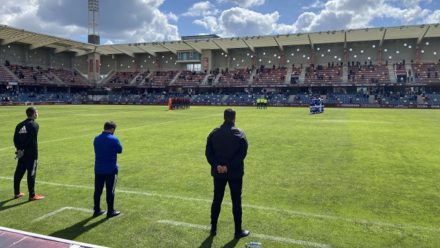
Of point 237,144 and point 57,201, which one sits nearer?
point 237,144

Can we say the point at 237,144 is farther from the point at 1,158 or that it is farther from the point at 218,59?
the point at 218,59

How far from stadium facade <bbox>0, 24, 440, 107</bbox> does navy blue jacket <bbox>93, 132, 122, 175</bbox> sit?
2206 inches

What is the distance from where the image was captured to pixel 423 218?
6594 millimetres

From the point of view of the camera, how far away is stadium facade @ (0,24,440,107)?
59062 millimetres

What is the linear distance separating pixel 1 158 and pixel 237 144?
34.2ft

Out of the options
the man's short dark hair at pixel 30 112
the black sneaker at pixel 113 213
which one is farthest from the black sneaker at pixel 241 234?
the man's short dark hair at pixel 30 112

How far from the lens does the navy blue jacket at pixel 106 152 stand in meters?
6.68

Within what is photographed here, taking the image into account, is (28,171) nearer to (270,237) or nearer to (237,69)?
(270,237)

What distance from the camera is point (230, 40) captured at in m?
67.0

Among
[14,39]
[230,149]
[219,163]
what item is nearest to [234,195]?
[219,163]

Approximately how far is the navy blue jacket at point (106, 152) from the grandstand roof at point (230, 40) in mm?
57591

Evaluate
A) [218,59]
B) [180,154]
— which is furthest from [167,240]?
[218,59]

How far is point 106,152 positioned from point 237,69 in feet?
227

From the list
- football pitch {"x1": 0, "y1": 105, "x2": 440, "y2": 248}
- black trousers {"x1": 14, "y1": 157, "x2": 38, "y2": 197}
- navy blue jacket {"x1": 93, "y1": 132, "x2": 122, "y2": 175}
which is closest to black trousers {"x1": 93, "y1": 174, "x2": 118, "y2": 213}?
navy blue jacket {"x1": 93, "y1": 132, "x2": 122, "y2": 175}
